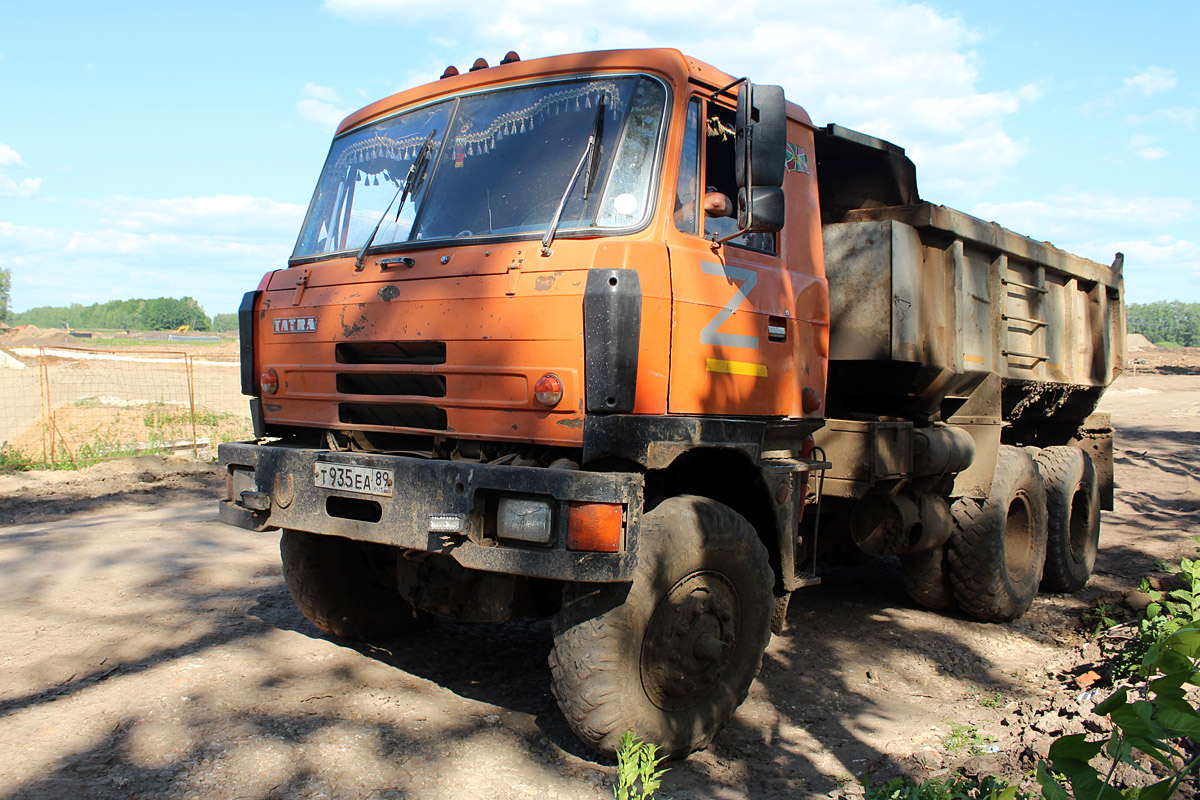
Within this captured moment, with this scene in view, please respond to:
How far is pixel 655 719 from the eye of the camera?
11.3 feet

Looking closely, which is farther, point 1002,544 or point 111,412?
point 111,412

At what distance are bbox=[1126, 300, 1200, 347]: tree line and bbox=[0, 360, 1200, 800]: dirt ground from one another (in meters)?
81.8

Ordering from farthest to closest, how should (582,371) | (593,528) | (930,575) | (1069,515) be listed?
(1069,515) < (930,575) < (582,371) < (593,528)

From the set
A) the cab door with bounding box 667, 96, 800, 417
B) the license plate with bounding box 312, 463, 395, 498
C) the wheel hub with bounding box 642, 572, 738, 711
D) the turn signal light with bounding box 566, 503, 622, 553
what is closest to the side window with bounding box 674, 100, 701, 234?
the cab door with bounding box 667, 96, 800, 417

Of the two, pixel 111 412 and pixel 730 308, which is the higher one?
pixel 730 308

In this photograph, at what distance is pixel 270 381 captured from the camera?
4316 millimetres

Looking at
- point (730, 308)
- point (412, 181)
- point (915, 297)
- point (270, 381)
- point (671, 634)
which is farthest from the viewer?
point (915, 297)

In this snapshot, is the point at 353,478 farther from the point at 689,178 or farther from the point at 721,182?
the point at 721,182

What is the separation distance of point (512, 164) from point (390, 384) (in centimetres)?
109

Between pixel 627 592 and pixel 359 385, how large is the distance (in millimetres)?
1594

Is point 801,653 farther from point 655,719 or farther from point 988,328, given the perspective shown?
point 988,328

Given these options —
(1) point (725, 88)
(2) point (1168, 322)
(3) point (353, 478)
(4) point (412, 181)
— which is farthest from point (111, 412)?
(2) point (1168, 322)

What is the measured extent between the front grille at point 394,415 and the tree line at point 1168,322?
84.4 meters

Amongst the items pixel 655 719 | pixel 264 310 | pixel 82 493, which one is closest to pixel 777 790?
pixel 655 719
